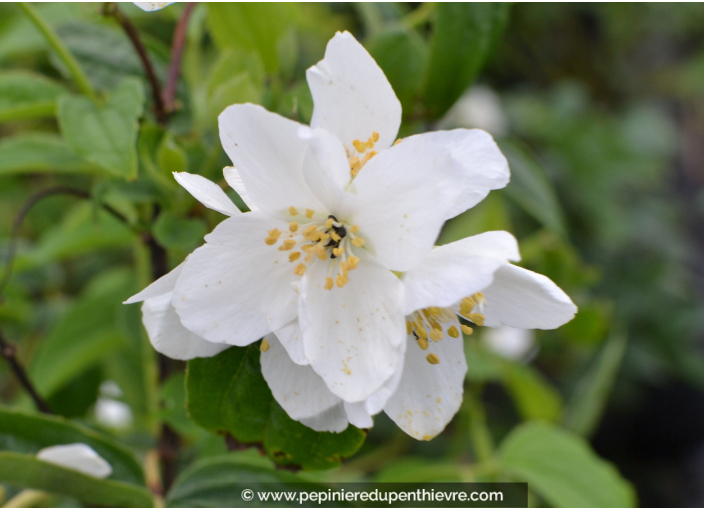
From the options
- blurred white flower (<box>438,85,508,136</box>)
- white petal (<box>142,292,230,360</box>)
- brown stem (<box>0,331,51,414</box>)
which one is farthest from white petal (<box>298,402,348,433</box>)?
blurred white flower (<box>438,85,508,136</box>)

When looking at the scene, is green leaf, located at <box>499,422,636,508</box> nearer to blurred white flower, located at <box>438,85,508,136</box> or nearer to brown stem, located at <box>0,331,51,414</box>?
brown stem, located at <box>0,331,51,414</box>

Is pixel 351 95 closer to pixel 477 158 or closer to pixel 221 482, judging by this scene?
pixel 477 158

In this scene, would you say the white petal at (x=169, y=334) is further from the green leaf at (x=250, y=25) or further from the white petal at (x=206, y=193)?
the green leaf at (x=250, y=25)

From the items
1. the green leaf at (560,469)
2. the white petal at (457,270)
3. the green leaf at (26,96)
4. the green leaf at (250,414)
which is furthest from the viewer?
the green leaf at (560,469)

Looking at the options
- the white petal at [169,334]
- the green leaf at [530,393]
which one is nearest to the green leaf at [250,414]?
the white petal at [169,334]

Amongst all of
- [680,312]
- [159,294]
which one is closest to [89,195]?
[159,294]

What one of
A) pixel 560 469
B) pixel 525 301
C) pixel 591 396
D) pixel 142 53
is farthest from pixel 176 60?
pixel 591 396
